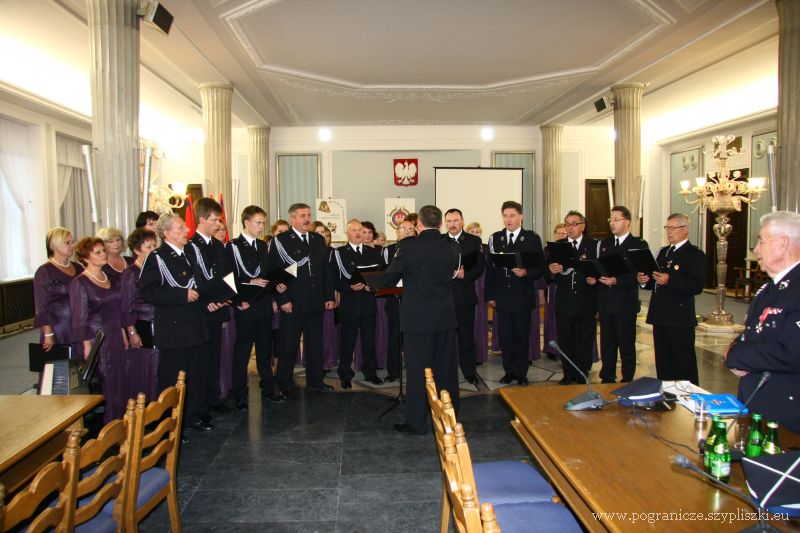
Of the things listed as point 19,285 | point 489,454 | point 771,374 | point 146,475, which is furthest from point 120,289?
point 19,285

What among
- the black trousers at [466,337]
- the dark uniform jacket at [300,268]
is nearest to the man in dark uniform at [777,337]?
the black trousers at [466,337]

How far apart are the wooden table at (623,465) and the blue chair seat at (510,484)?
173 mm

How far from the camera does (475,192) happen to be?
11117 mm

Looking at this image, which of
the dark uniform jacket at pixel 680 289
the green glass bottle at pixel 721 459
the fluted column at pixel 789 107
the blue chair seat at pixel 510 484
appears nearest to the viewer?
the green glass bottle at pixel 721 459

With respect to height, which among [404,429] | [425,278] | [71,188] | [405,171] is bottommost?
[404,429]

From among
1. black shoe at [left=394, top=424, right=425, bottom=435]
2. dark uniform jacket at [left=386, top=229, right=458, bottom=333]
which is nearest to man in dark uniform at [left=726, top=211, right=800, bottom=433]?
dark uniform jacket at [left=386, top=229, right=458, bottom=333]

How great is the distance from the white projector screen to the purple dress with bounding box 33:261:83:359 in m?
7.98

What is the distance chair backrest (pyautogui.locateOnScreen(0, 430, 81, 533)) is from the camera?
134 centimetres

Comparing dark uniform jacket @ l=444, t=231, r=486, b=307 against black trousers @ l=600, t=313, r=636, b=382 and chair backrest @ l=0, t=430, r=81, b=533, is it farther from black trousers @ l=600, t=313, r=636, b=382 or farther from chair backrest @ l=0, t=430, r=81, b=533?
chair backrest @ l=0, t=430, r=81, b=533

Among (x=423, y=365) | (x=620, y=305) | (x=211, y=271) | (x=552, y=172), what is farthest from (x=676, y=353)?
(x=552, y=172)

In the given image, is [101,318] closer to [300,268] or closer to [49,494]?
[300,268]

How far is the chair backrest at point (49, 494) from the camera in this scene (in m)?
1.34

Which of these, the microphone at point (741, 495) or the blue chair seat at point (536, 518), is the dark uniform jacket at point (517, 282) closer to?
the blue chair seat at point (536, 518)

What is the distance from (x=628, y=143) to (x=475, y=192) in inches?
136
